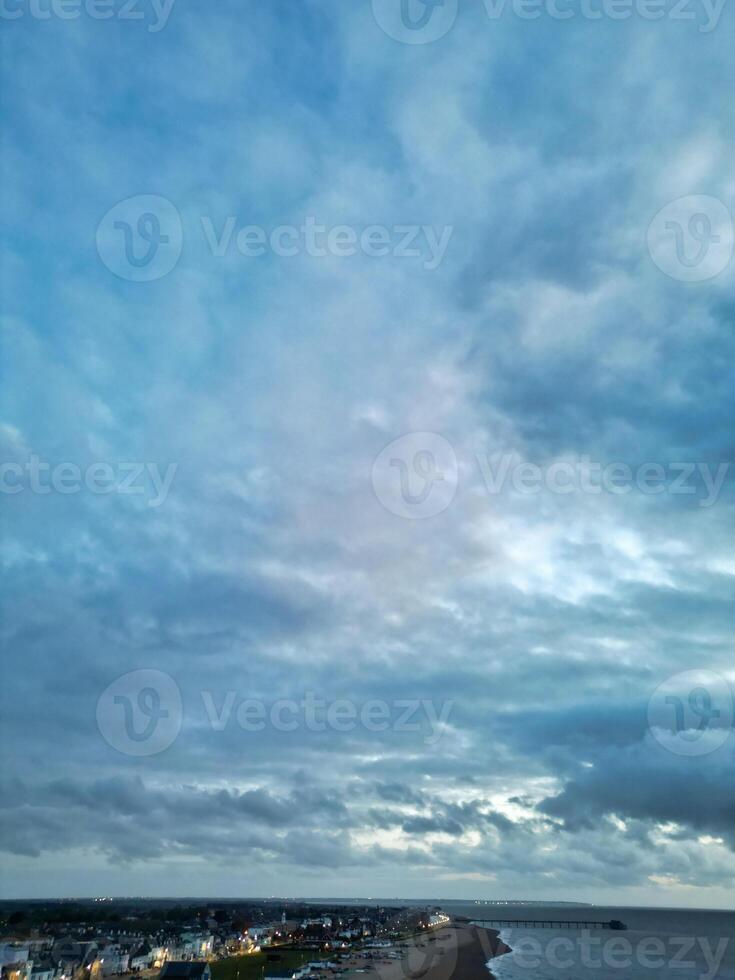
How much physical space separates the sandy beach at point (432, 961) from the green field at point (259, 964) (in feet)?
30.2

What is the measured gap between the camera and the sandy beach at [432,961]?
104 meters

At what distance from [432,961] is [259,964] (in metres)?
28.8

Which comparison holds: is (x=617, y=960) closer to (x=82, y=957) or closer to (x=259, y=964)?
(x=259, y=964)

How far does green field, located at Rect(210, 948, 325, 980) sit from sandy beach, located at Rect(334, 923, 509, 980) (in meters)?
9.20

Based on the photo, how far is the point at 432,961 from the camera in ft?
415

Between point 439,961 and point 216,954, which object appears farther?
point 216,954

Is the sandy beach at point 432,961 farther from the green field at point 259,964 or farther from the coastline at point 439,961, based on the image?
the green field at point 259,964

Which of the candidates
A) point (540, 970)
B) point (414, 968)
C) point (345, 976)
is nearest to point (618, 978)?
point (540, 970)

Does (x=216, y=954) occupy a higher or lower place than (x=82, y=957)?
lower

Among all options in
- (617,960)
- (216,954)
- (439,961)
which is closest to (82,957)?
(216,954)

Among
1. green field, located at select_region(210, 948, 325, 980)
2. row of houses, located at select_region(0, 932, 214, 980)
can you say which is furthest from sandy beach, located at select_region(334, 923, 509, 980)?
row of houses, located at select_region(0, 932, 214, 980)

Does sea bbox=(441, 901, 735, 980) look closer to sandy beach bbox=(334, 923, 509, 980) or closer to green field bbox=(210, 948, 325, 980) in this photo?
sandy beach bbox=(334, 923, 509, 980)

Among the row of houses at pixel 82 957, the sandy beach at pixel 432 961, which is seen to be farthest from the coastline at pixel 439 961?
the row of houses at pixel 82 957

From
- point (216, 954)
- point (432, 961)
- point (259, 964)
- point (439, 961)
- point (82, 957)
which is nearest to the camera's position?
point (82, 957)
